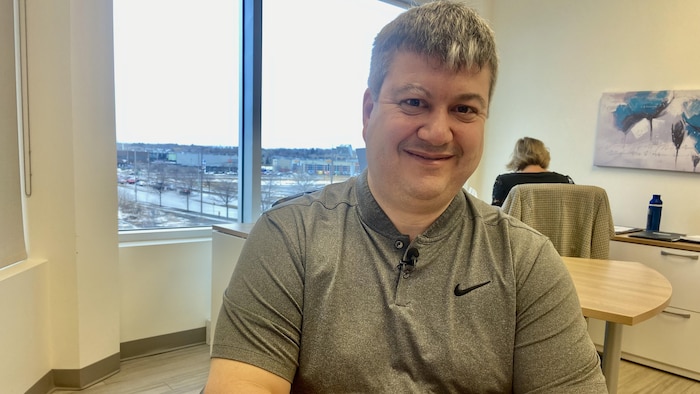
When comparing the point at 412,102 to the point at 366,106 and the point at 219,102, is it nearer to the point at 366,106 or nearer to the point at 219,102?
the point at 366,106

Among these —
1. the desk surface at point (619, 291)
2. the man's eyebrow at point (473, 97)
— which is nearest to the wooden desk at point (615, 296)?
the desk surface at point (619, 291)

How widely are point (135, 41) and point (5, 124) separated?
2.94 ft

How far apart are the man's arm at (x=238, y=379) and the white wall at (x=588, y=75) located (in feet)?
7.75

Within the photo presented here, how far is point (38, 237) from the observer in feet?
6.62

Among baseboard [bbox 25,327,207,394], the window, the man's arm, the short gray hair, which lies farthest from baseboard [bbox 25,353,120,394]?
the short gray hair

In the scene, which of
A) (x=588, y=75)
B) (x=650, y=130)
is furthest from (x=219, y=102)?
(x=650, y=130)

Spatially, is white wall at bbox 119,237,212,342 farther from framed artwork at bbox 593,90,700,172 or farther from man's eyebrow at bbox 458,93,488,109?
framed artwork at bbox 593,90,700,172

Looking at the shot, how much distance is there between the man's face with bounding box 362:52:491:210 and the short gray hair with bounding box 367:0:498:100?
0.02m

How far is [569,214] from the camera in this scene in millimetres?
2350

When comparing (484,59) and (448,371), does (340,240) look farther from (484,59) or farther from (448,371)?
(484,59)

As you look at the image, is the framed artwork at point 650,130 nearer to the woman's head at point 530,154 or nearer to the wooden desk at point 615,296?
the woman's head at point 530,154

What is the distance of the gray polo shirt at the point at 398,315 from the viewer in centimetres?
79

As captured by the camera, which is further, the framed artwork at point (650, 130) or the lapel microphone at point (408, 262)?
the framed artwork at point (650, 130)

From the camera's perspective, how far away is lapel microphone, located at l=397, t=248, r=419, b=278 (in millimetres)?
842
